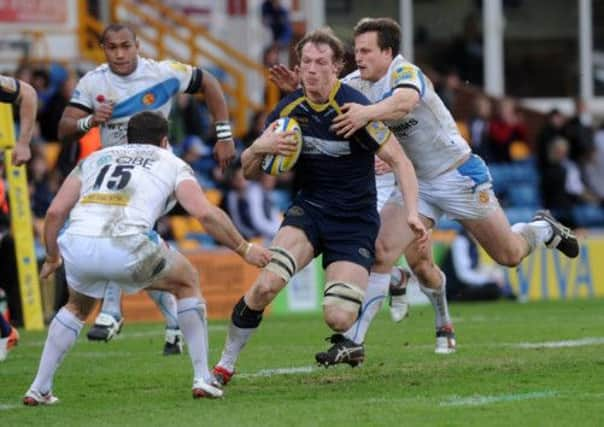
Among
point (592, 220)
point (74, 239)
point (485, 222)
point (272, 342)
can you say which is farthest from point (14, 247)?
point (592, 220)

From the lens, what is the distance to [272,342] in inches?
527

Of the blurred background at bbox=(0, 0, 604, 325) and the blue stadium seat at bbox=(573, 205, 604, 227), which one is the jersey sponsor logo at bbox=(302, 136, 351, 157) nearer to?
the blurred background at bbox=(0, 0, 604, 325)

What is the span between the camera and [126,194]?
8977 millimetres

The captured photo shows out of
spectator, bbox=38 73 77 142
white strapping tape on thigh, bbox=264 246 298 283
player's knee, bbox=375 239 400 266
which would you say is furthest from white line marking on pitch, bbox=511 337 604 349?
spectator, bbox=38 73 77 142

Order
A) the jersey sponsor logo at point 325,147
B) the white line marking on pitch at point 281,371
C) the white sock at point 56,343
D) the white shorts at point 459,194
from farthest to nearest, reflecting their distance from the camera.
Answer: the white shorts at point 459,194 → the white line marking on pitch at point 281,371 → the jersey sponsor logo at point 325,147 → the white sock at point 56,343

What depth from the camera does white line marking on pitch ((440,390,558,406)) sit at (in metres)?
8.88

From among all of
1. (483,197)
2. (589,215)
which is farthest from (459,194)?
(589,215)

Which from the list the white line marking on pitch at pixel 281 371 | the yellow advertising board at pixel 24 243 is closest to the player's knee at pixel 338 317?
the white line marking on pitch at pixel 281 371

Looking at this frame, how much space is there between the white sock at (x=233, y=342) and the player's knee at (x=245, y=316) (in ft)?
0.09

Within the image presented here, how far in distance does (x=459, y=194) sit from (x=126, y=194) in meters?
3.23

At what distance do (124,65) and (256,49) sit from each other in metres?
14.9

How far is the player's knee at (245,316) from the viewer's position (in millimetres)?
9742

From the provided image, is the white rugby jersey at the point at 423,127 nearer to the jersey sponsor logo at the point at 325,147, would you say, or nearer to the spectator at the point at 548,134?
the jersey sponsor logo at the point at 325,147

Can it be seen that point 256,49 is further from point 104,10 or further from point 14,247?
point 14,247
